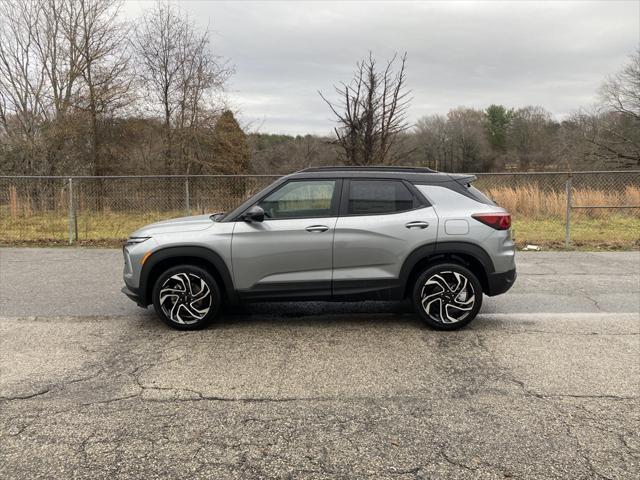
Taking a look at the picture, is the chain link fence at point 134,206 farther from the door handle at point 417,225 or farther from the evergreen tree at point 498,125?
the evergreen tree at point 498,125

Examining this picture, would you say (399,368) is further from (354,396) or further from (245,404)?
(245,404)

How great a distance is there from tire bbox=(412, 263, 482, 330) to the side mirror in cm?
174

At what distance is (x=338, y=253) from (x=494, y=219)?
65.2 inches

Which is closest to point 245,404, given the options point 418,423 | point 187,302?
point 418,423

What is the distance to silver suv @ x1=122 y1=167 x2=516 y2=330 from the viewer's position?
5164mm

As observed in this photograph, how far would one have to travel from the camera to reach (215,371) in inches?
166

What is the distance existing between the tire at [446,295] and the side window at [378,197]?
74 cm

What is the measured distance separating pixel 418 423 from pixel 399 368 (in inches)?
37.2

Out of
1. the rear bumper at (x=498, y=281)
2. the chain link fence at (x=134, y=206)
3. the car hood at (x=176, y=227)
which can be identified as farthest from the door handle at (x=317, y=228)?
the chain link fence at (x=134, y=206)

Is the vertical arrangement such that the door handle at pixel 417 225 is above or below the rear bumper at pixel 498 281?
above

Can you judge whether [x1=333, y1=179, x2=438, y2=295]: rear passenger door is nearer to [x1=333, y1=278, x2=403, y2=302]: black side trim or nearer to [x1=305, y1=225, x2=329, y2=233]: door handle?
[x1=333, y1=278, x2=403, y2=302]: black side trim

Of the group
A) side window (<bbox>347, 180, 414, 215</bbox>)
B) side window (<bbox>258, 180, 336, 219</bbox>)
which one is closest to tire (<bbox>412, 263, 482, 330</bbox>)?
side window (<bbox>347, 180, 414, 215</bbox>)

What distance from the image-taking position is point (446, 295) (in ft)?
17.1

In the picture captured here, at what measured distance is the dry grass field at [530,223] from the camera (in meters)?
11.9
